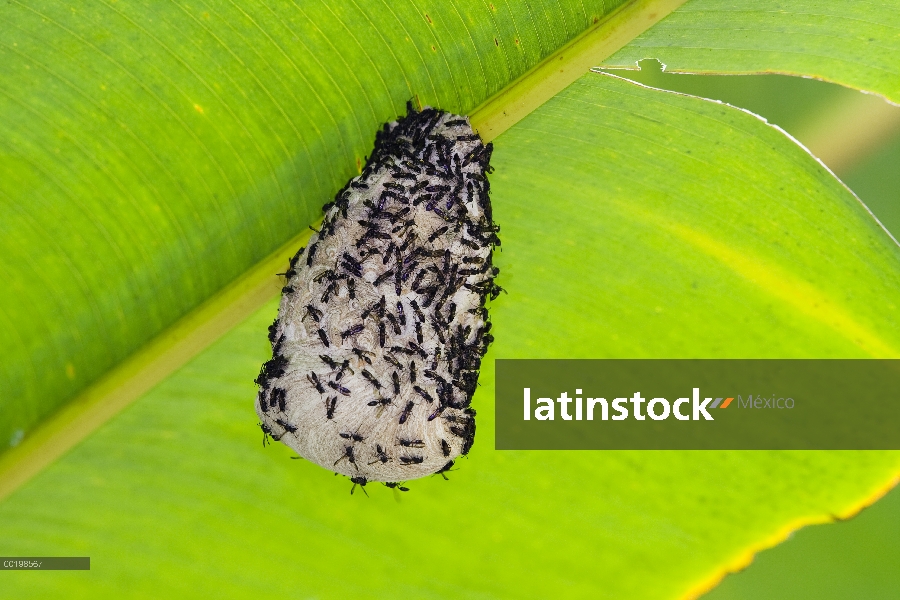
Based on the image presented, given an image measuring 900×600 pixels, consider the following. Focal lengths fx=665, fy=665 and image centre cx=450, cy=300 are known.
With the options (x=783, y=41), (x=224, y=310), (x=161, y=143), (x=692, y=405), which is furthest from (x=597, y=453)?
(x=161, y=143)

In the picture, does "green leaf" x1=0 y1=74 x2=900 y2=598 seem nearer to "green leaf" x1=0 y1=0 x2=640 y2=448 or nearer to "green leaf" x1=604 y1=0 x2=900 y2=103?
"green leaf" x1=604 y1=0 x2=900 y2=103

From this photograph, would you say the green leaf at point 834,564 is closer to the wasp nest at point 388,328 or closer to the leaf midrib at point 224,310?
the wasp nest at point 388,328

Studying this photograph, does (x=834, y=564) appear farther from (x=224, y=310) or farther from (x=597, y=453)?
(x=224, y=310)

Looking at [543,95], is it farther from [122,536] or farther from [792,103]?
[122,536]

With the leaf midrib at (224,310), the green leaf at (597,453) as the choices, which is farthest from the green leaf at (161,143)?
the green leaf at (597,453)

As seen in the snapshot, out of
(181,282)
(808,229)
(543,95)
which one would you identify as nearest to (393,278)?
(181,282)

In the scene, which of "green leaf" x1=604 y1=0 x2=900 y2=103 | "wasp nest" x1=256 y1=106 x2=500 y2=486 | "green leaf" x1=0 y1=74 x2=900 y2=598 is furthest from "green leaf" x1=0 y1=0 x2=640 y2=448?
"green leaf" x1=604 y1=0 x2=900 y2=103
